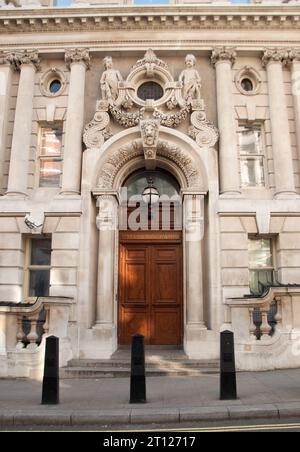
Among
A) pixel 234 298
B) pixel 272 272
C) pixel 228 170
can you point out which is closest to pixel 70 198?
pixel 228 170

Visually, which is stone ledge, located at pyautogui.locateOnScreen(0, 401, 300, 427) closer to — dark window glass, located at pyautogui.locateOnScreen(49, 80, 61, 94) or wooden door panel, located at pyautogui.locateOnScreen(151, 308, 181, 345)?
wooden door panel, located at pyautogui.locateOnScreen(151, 308, 181, 345)

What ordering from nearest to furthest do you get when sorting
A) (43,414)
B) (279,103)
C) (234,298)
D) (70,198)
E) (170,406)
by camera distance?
(43,414)
(170,406)
(234,298)
(70,198)
(279,103)

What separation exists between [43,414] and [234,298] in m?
6.06

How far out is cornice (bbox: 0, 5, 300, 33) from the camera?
1255cm

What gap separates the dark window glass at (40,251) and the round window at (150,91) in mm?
5823

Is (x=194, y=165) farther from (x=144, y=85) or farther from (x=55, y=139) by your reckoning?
(x=55, y=139)

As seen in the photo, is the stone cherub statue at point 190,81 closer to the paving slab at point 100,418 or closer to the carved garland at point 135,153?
the carved garland at point 135,153

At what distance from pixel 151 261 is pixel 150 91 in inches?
228

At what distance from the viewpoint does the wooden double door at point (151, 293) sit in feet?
38.5

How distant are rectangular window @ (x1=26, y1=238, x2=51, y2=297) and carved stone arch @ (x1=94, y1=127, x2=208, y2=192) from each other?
265 centimetres

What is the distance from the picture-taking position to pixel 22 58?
12.9 m

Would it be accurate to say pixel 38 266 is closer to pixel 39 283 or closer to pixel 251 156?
A: pixel 39 283

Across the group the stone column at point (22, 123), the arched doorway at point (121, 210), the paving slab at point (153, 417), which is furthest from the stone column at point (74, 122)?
the paving slab at point (153, 417)

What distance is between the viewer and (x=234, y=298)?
10.5 m
